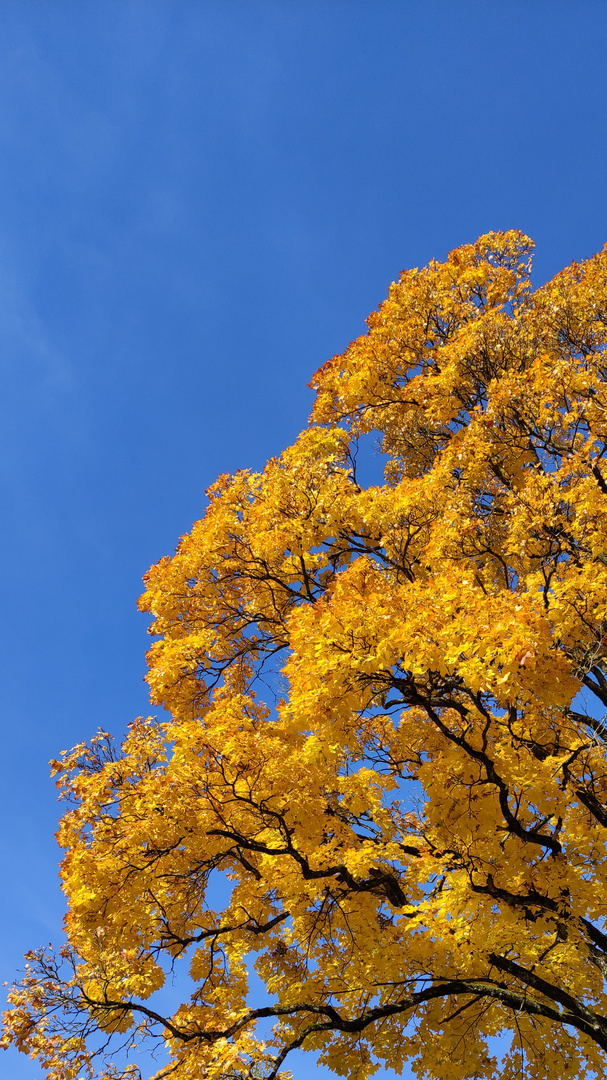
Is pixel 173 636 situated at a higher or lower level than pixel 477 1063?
higher

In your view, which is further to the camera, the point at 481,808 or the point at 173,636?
the point at 173,636

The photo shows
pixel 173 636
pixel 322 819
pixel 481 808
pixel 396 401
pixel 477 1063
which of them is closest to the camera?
pixel 481 808

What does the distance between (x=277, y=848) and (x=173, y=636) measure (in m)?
4.25

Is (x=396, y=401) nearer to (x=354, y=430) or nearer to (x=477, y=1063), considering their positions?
(x=354, y=430)

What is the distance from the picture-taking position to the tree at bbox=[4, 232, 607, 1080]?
7141 mm

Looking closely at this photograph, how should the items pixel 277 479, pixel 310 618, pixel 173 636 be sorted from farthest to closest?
1. pixel 173 636
2. pixel 277 479
3. pixel 310 618

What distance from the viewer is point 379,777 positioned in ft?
28.7

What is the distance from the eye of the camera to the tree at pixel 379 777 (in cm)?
714

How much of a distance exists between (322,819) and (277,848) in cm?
62

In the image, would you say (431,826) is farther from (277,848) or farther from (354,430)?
(354,430)

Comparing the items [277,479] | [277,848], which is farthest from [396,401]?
[277,848]

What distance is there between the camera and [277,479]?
34.9 feet

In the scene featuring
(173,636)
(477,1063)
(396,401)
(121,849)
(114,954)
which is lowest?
(477,1063)

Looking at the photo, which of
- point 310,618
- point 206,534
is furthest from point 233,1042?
point 206,534
